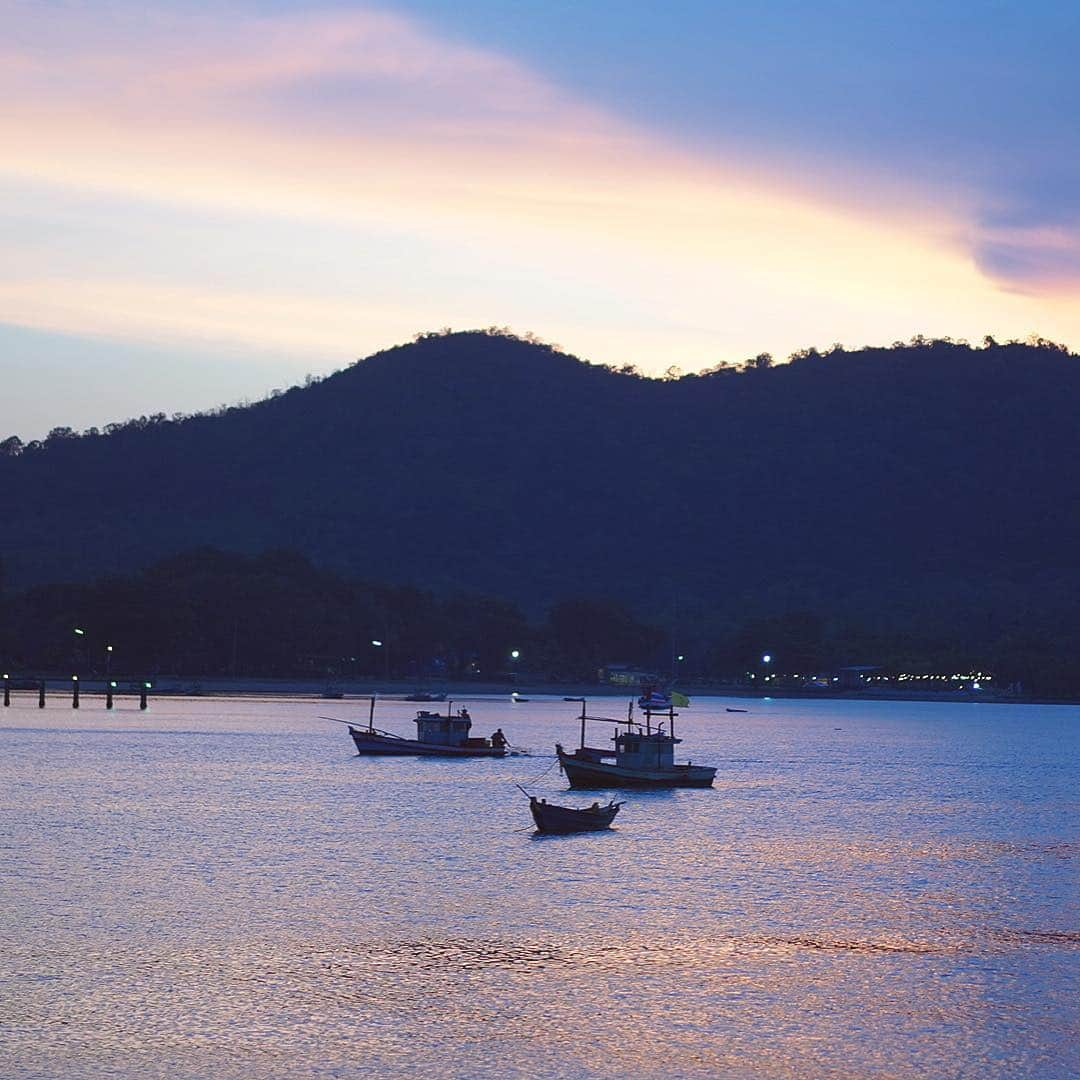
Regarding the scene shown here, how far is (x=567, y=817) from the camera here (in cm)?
7262

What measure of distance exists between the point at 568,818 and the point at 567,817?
0.21 ft

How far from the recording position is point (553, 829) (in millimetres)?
72312

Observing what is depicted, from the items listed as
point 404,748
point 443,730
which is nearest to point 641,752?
point 404,748

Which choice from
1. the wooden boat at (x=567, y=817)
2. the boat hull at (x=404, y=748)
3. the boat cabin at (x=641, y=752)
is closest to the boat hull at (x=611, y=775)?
the boat cabin at (x=641, y=752)

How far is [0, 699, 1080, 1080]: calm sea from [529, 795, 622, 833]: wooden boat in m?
0.69

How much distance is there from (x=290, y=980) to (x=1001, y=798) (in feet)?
250

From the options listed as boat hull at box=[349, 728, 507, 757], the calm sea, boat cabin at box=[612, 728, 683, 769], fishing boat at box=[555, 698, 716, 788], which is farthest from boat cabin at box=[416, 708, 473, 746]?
boat cabin at box=[612, 728, 683, 769]

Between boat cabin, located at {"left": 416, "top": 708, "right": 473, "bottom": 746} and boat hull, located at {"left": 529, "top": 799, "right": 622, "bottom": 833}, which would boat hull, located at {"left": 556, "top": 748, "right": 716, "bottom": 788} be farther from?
boat cabin, located at {"left": 416, "top": 708, "right": 473, "bottom": 746}

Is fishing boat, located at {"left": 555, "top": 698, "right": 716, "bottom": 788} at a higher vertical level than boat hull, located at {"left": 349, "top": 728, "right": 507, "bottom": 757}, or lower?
higher

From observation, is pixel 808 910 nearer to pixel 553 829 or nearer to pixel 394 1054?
pixel 553 829

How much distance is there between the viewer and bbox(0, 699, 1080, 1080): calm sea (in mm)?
36125

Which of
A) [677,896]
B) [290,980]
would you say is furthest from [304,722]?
[290,980]

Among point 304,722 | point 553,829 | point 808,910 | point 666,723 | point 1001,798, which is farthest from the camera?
point 666,723

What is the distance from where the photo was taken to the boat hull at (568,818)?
71.6 meters
